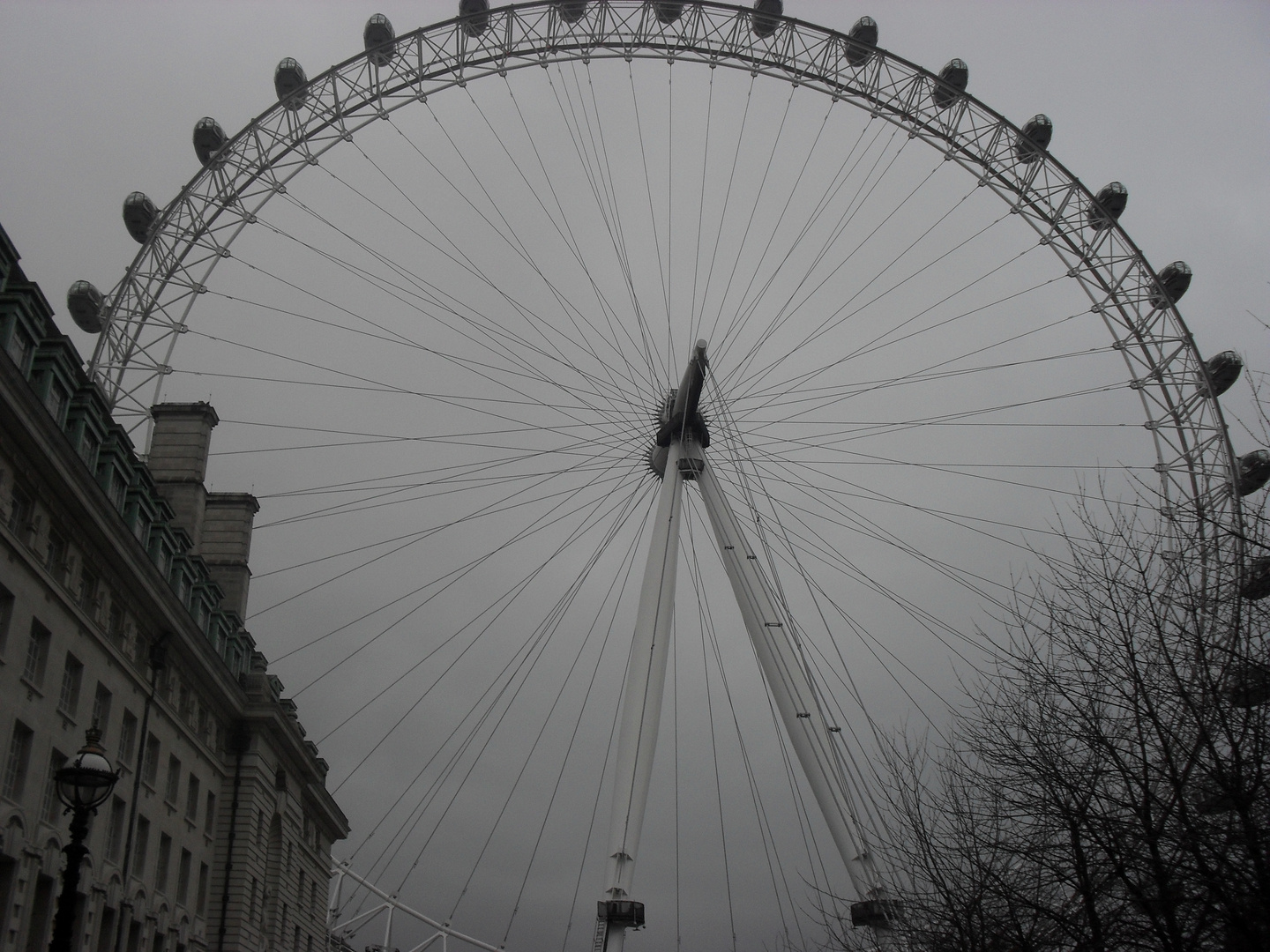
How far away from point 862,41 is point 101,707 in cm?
3103

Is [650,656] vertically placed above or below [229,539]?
below

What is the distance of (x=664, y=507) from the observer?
37.4 metres

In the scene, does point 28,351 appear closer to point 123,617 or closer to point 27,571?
point 27,571

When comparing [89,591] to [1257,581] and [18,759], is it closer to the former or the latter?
[18,759]

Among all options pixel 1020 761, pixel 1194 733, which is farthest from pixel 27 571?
pixel 1194 733

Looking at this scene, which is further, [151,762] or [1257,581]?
[151,762]

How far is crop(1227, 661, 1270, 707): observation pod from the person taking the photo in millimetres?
17688

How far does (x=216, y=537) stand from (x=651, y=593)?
2072cm

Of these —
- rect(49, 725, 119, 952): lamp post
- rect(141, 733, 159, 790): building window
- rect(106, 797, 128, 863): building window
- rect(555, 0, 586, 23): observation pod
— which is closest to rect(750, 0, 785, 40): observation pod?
rect(555, 0, 586, 23): observation pod

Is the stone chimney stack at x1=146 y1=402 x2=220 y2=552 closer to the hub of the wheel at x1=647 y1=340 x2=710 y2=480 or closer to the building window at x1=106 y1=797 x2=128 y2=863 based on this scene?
the building window at x1=106 y1=797 x2=128 y2=863

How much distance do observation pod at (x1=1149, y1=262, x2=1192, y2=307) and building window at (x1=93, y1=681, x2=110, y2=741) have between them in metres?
33.7

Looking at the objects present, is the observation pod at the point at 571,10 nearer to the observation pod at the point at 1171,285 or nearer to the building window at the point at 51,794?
the observation pod at the point at 1171,285

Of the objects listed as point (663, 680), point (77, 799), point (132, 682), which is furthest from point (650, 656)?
point (77, 799)

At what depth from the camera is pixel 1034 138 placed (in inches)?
1727
